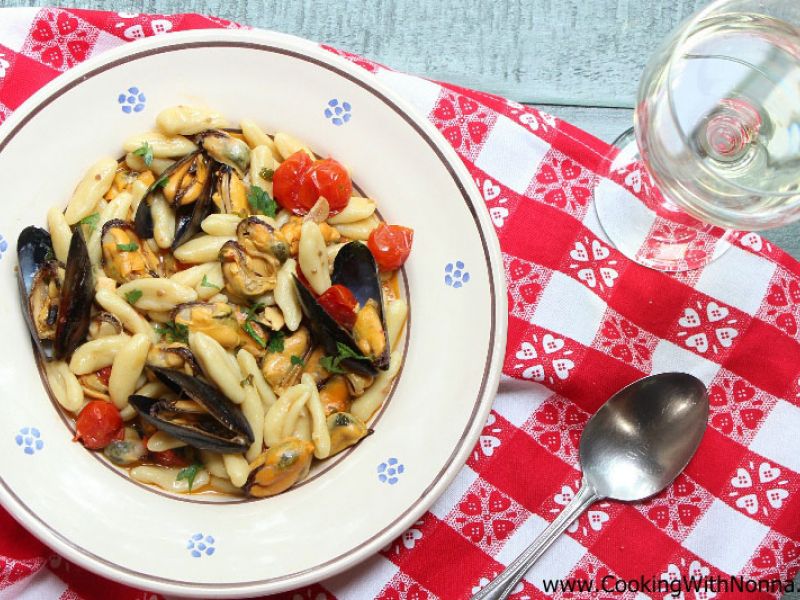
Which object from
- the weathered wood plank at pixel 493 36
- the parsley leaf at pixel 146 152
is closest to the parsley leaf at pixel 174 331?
the parsley leaf at pixel 146 152

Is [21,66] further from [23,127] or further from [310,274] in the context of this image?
[310,274]

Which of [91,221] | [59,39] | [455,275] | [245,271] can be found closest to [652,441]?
[455,275]

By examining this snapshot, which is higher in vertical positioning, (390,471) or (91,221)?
Result: (91,221)

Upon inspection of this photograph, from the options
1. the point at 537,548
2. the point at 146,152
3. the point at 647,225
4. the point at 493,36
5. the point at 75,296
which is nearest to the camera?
the point at 75,296

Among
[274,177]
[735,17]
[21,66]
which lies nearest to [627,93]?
[735,17]

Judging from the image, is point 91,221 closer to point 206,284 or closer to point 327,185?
point 206,284

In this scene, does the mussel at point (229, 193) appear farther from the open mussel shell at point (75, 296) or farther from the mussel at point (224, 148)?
the open mussel shell at point (75, 296)
